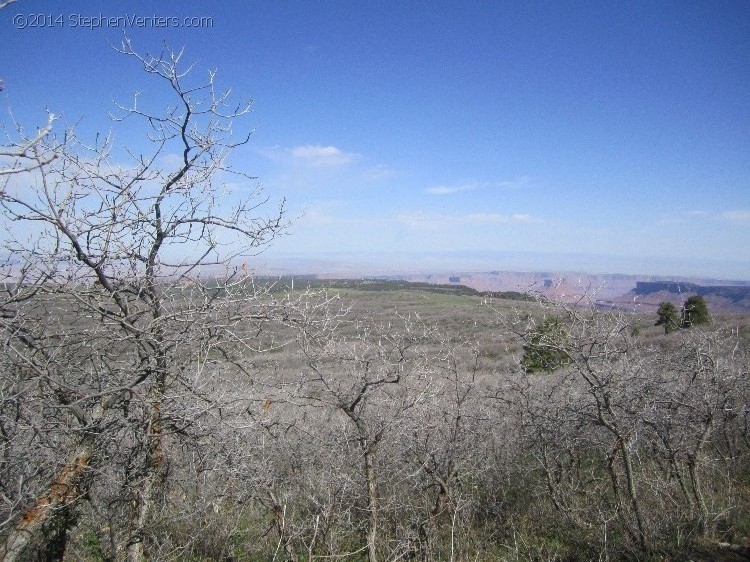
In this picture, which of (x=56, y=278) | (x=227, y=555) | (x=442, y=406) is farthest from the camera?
(x=442, y=406)

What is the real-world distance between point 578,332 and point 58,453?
4.98m

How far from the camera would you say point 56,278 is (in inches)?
121

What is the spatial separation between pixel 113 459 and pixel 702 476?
8313 millimetres

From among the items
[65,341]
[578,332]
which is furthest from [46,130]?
[578,332]

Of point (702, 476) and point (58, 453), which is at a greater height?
point (58, 453)

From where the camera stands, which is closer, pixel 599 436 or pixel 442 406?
pixel 442 406

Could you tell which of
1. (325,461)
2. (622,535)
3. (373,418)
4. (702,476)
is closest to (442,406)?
(373,418)

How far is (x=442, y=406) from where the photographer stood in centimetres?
680

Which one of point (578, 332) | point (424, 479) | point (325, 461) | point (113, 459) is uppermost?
point (578, 332)

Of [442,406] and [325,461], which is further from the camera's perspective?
[442,406]

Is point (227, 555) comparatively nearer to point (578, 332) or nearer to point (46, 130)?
point (578, 332)

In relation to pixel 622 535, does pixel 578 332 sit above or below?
above

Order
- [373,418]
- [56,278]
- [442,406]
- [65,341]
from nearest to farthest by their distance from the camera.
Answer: [56,278], [65,341], [373,418], [442,406]

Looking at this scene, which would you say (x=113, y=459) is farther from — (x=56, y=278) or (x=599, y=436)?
(x=599, y=436)
